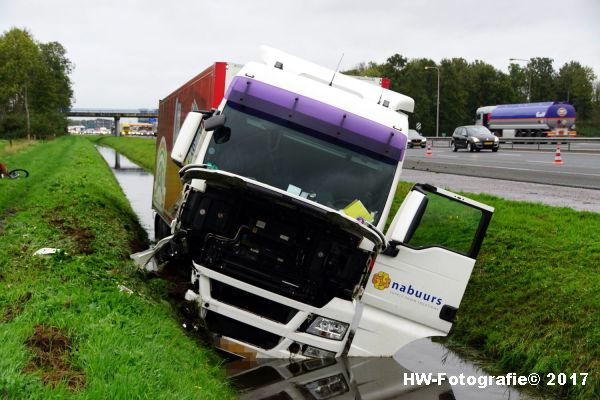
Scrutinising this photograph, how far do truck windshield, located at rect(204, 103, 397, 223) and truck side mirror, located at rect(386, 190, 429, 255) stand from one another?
30 centimetres

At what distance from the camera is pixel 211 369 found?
21.4ft

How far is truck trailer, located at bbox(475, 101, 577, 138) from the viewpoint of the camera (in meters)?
65.3

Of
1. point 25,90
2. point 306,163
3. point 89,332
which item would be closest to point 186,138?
point 306,163

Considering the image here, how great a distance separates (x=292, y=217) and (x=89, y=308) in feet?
6.61

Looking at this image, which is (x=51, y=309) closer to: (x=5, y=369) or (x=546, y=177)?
(x=5, y=369)

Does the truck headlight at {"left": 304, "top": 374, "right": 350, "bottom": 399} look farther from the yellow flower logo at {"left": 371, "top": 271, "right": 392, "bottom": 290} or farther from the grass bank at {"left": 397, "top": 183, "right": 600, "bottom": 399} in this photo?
the grass bank at {"left": 397, "top": 183, "right": 600, "bottom": 399}

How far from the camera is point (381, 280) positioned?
7473 millimetres

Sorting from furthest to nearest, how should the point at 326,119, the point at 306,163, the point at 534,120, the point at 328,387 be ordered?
1. the point at 534,120
2. the point at 326,119
3. the point at 306,163
4. the point at 328,387

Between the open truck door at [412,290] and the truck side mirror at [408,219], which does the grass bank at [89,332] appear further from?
the truck side mirror at [408,219]

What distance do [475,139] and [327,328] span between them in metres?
38.6

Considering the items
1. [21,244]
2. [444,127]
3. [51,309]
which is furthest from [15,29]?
[51,309]

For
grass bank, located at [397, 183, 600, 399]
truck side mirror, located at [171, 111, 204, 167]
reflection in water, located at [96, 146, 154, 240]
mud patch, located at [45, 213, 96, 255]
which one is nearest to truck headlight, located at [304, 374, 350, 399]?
grass bank, located at [397, 183, 600, 399]

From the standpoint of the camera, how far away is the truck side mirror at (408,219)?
7230 millimetres

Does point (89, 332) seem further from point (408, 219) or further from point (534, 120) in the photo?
point (534, 120)
